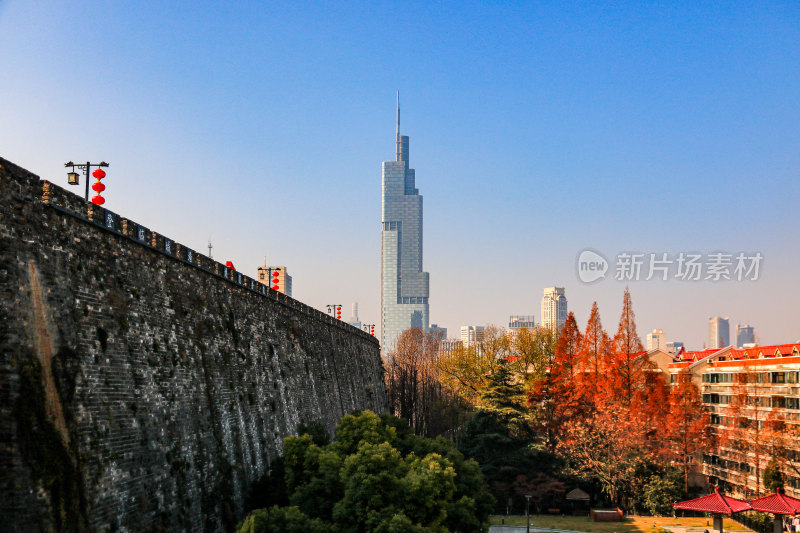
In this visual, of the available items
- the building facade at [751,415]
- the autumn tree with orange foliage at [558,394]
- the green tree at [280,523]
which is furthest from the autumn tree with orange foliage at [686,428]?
the green tree at [280,523]

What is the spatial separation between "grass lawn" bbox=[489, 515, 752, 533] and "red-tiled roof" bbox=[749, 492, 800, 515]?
522 cm

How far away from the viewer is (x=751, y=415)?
42219 millimetres

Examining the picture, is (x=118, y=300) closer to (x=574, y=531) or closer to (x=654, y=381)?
(x=574, y=531)

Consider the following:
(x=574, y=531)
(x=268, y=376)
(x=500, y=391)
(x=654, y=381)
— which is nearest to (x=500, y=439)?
(x=500, y=391)

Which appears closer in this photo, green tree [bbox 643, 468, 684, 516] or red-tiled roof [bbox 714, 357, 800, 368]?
red-tiled roof [bbox 714, 357, 800, 368]

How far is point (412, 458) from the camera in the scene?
21672 millimetres

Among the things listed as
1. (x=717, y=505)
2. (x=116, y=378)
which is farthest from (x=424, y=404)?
(x=116, y=378)

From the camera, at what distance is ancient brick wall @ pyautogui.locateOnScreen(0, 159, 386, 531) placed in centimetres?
1181

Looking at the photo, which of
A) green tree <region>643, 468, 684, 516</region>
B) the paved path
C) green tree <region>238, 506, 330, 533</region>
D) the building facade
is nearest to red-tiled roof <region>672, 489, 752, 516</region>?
the paved path

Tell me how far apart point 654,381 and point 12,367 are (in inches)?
1785

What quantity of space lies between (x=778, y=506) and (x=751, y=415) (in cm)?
1337

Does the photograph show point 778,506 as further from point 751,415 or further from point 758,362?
point 758,362

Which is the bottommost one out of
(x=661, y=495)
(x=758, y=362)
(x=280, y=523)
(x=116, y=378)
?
(x=661, y=495)

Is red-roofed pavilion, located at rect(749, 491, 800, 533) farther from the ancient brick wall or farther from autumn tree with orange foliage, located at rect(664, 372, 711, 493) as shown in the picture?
the ancient brick wall
